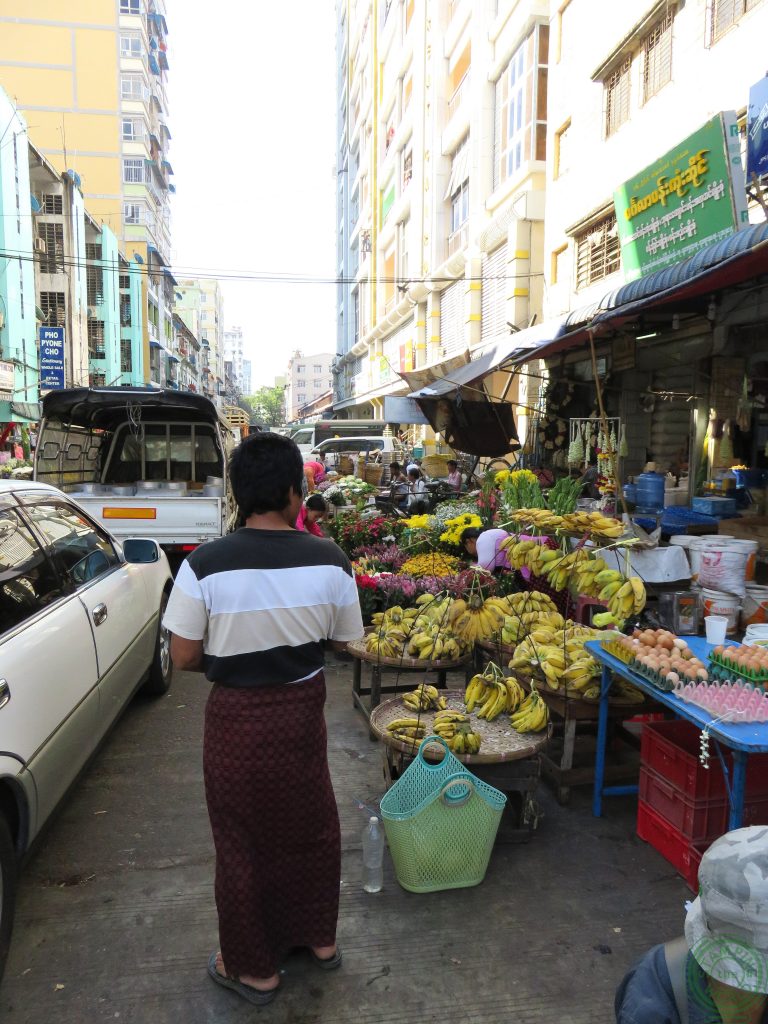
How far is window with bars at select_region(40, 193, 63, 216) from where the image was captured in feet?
101

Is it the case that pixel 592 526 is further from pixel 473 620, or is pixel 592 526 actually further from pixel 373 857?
pixel 373 857

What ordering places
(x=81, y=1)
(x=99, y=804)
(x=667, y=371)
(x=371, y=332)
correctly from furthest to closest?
(x=81, y=1), (x=371, y=332), (x=667, y=371), (x=99, y=804)

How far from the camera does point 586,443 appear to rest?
9.63 meters

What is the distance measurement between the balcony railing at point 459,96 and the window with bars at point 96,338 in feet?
82.1

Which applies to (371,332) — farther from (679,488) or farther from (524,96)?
(679,488)

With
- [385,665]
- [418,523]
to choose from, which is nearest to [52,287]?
[418,523]

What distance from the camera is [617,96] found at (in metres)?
11.6

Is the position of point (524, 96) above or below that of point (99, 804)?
above

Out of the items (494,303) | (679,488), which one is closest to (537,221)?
(494,303)

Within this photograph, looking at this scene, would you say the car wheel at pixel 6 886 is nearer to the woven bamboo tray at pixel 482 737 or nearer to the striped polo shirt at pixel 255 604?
the striped polo shirt at pixel 255 604

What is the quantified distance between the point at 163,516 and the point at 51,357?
62.8 ft

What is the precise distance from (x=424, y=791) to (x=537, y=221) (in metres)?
16.0

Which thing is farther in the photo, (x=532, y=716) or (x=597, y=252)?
(x=597, y=252)

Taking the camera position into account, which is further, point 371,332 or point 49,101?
point 49,101
